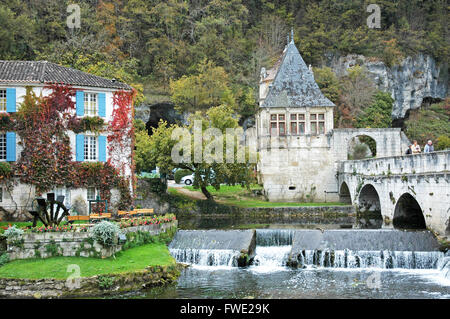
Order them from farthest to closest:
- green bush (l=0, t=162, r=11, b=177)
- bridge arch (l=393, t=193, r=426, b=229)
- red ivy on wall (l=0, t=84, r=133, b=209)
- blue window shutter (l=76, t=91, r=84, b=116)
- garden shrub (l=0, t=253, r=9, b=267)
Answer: bridge arch (l=393, t=193, r=426, b=229), blue window shutter (l=76, t=91, r=84, b=116), red ivy on wall (l=0, t=84, r=133, b=209), green bush (l=0, t=162, r=11, b=177), garden shrub (l=0, t=253, r=9, b=267)

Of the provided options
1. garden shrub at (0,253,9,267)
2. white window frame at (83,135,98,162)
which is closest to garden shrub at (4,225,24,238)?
garden shrub at (0,253,9,267)

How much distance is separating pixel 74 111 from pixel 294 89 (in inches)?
874

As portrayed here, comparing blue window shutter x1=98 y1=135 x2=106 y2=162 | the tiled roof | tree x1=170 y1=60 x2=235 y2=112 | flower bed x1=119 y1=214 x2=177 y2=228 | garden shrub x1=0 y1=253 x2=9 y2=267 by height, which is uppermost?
tree x1=170 y1=60 x2=235 y2=112

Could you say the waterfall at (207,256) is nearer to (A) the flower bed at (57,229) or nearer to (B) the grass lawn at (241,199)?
(A) the flower bed at (57,229)

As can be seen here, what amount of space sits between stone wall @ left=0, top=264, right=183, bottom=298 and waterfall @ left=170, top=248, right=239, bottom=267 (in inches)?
213

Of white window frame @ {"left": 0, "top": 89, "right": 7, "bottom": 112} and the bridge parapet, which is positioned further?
white window frame @ {"left": 0, "top": 89, "right": 7, "bottom": 112}

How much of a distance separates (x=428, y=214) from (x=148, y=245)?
48.6 ft

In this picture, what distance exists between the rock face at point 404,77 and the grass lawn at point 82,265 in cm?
5091

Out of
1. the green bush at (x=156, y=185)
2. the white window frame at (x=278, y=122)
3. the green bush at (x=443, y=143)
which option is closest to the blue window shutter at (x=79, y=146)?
the green bush at (x=156, y=185)

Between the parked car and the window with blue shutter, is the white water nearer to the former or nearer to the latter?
the window with blue shutter

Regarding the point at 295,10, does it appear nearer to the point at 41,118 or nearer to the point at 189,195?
the point at 189,195

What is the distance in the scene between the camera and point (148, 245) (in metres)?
28.2

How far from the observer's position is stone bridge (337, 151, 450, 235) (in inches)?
1083

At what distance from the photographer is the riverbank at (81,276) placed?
73.0 feet
